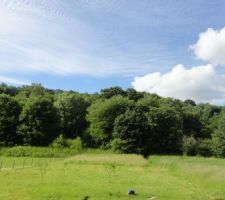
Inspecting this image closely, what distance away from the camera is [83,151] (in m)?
86.6

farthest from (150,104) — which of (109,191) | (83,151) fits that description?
(109,191)

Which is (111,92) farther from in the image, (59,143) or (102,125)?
(59,143)

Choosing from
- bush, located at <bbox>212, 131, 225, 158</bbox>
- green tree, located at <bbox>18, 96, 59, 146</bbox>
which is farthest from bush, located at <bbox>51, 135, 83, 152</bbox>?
bush, located at <bbox>212, 131, 225, 158</bbox>

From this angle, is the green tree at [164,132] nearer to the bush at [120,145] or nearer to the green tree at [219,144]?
the bush at [120,145]

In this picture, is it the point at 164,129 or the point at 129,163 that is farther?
the point at 164,129

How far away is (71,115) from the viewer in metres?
103

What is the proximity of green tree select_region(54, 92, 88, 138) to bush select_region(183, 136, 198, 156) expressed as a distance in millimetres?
26372

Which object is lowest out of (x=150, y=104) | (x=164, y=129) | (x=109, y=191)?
(x=109, y=191)

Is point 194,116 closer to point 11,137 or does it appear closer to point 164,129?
point 164,129

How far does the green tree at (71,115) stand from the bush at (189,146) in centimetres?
2637

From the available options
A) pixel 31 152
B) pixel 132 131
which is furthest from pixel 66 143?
pixel 132 131

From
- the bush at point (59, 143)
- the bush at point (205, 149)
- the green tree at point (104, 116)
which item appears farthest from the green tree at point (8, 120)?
the bush at point (205, 149)

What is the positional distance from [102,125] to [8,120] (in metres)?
21.5

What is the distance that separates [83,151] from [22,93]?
4811cm
